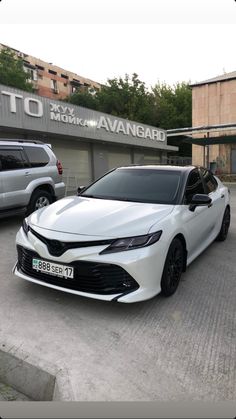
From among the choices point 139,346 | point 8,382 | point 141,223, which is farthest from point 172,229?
point 8,382

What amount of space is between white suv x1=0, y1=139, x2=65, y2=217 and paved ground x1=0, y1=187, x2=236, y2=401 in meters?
2.82

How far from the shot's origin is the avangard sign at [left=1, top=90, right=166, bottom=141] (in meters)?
12.5

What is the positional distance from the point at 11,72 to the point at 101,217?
3964 centimetres

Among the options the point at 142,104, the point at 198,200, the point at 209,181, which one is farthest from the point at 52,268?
the point at 142,104

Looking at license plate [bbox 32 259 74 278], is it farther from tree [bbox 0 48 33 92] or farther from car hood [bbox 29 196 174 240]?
tree [bbox 0 48 33 92]

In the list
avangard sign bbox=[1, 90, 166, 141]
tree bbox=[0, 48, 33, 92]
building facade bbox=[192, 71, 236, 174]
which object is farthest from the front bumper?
tree bbox=[0, 48, 33, 92]

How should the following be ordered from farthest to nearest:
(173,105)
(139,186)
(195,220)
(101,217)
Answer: (173,105)
(139,186)
(195,220)
(101,217)

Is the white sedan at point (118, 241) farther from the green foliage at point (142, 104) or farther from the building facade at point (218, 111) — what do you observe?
the green foliage at point (142, 104)

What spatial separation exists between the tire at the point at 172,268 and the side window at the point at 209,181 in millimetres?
1826

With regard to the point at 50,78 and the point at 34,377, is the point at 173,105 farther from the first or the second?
the point at 34,377

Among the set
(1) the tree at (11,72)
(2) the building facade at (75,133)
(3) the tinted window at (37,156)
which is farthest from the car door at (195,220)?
(1) the tree at (11,72)

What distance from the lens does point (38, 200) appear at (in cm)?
737

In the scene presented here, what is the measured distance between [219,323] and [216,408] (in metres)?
1.13

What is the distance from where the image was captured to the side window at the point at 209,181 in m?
5.46
